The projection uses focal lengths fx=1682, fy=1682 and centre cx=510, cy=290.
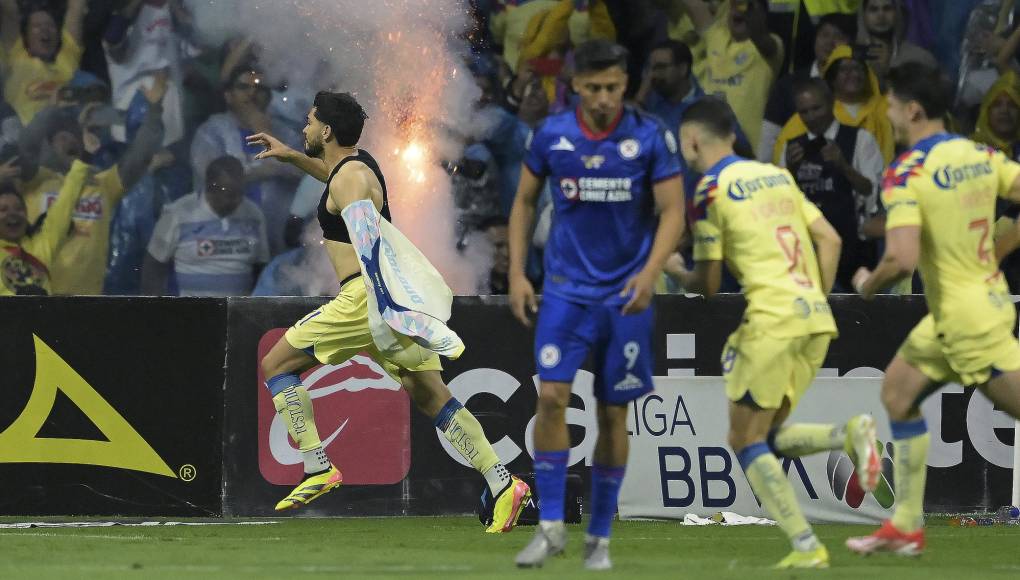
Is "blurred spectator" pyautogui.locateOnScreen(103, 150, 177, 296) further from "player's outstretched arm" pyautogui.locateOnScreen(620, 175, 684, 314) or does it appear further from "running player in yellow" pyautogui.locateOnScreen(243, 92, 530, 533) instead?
"player's outstretched arm" pyautogui.locateOnScreen(620, 175, 684, 314)

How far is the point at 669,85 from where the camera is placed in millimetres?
12914

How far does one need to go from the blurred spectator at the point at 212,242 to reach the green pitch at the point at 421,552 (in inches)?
115

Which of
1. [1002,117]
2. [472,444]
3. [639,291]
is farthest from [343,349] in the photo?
[1002,117]

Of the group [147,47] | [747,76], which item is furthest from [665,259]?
[147,47]

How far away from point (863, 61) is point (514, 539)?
5.69 meters

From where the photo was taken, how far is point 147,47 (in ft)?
45.2

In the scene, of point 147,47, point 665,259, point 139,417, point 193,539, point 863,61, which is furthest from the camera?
point 147,47

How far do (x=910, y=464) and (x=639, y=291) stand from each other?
5.58ft

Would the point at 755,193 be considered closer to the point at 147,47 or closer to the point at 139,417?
the point at 139,417

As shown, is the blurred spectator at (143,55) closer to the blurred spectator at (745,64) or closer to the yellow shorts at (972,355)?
the blurred spectator at (745,64)

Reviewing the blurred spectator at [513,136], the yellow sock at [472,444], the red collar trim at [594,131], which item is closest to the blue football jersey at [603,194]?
the red collar trim at [594,131]

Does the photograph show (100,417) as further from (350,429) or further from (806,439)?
(806,439)

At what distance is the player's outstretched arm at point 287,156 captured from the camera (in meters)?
10.1

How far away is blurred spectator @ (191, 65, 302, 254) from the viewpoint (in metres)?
13.4
